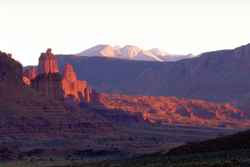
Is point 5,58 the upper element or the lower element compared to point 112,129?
upper

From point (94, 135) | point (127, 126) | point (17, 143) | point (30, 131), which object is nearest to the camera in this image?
point (17, 143)

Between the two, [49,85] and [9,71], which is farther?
[49,85]

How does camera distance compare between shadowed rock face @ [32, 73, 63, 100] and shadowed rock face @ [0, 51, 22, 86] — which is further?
shadowed rock face @ [32, 73, 63, 100]

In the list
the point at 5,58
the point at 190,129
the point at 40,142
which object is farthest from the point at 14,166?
the point at 190,129

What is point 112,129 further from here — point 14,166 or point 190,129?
point 14,166

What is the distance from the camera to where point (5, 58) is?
509 ft

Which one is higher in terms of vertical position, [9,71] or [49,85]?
[9,71]

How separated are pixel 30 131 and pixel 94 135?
536 inches

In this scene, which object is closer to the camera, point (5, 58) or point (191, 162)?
point (191, 162)

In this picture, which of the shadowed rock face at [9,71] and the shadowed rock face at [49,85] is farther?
the shadowed rock face at [49,85]

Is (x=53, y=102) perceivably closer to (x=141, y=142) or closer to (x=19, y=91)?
(x=19, y=91)

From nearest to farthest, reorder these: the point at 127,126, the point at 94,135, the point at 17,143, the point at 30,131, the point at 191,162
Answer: the point at 191,162
the point at 17,143
the point at 30,131
the point at 94,135
the point at 127,126

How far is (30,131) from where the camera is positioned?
459 ft

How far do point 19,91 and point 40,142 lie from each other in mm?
17323
